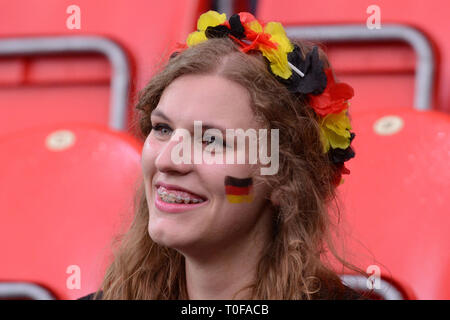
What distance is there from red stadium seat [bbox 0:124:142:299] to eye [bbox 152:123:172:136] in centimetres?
29

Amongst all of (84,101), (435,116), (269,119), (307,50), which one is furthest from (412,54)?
(84,101)

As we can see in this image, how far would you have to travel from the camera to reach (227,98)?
37.4 inches

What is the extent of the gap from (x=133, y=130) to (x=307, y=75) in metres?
0.57

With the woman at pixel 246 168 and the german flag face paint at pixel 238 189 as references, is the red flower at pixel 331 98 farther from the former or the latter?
the german flag face paint at pixel 238 189

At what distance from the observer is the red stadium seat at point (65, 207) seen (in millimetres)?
1263

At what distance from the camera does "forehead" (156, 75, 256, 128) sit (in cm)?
94

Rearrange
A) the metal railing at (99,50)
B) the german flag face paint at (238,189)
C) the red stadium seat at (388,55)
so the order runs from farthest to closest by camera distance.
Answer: the metal railing at (99,50) < the red stadium seat at (388,55) < the german flag face paint at (238,189)

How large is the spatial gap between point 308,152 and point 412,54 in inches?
22.4

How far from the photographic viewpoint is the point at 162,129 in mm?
991

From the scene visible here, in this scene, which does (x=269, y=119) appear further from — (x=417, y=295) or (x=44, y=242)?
(x=44, y=242)

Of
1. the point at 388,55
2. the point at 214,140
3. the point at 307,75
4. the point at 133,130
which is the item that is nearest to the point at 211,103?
the point at 214,140

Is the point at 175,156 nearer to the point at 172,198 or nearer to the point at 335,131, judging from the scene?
the point at 172,198

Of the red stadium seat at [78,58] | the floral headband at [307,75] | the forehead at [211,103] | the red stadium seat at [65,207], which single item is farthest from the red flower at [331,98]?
the red stadium seat at [78,58]

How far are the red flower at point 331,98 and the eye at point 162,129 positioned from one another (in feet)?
0.69
